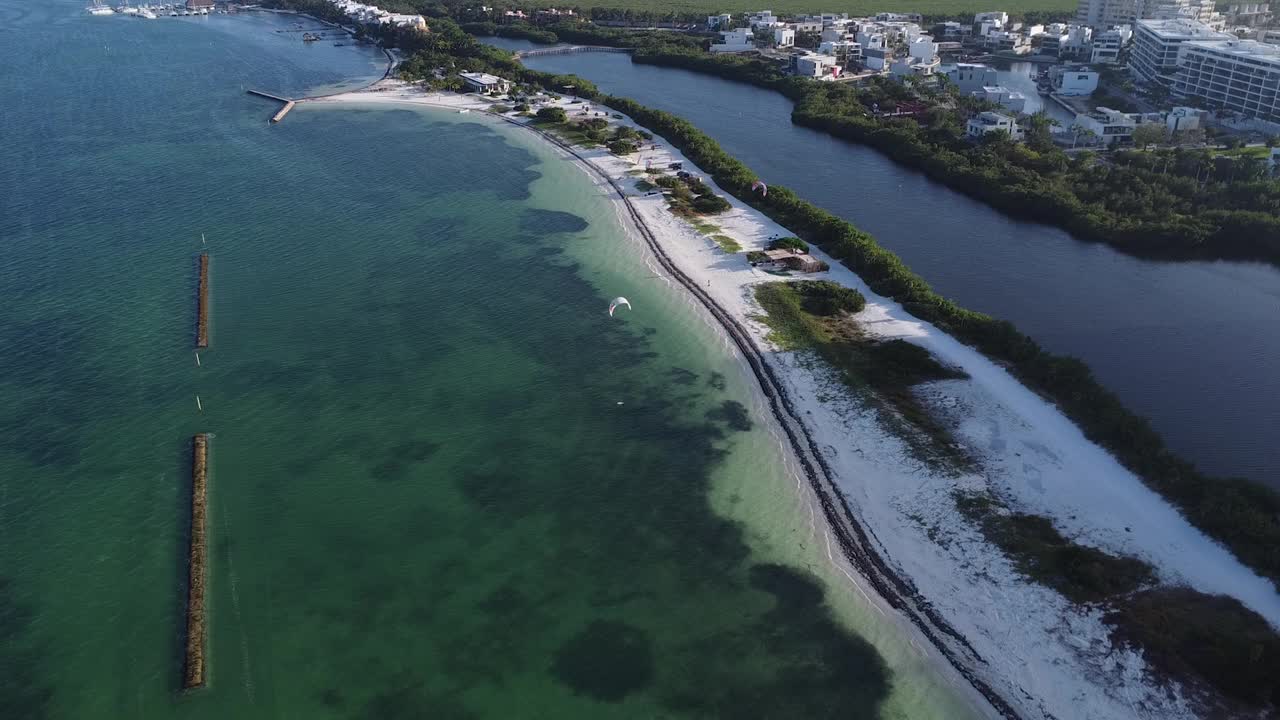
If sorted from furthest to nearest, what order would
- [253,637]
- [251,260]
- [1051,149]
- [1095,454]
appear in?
[1051,149] < [251,260] < [1095,454] < [253,637]

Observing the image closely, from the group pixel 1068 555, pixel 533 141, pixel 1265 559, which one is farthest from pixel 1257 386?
pixel 533 141

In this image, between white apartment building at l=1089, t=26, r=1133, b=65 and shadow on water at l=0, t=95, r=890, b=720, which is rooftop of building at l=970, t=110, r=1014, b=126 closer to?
shadow on water at l=0, t=95, r=890, b=720

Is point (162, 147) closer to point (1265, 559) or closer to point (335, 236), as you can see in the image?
point (335, 236)

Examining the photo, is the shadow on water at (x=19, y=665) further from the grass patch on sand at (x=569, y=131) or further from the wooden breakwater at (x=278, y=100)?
the wooden breakwater at (x=278, y=100)

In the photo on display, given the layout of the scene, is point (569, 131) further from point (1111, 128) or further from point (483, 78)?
point (1111, 128)

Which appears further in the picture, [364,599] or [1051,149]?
[1051,149]

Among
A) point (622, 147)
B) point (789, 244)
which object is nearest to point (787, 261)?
point (789, 244)

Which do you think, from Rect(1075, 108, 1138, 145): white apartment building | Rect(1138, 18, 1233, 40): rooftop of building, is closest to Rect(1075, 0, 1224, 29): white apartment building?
Rect(1138, 18, 1233, 40): rooftop of building

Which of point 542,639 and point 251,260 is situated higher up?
point 251,260
